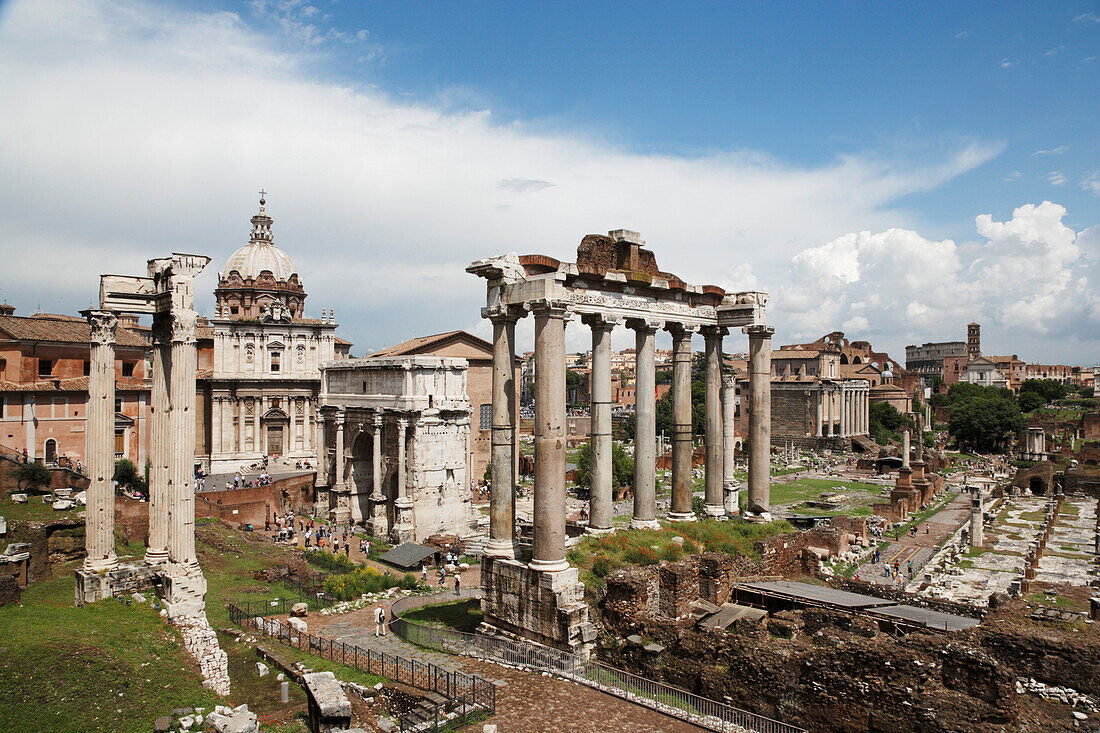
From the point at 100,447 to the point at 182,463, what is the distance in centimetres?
220

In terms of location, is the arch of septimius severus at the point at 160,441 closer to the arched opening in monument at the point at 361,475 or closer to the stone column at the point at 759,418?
the stone column at the point at 759,418

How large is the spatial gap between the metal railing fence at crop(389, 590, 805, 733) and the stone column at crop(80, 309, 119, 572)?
7320 millimetres

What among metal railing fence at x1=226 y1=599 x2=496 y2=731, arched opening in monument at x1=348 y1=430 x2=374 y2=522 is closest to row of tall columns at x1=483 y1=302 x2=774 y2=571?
metal railing fence at x1=226 y1=599 x2=496 y2=731

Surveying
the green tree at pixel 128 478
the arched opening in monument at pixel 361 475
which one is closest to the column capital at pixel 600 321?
the arched opening in monument at pixel 361 475

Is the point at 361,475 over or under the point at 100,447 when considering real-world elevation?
under

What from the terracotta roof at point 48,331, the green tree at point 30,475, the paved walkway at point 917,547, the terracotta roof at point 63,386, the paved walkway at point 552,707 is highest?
the terracotta roof at point 48,331

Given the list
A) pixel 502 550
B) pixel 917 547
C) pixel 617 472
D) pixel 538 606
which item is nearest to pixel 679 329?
pixel 502 550

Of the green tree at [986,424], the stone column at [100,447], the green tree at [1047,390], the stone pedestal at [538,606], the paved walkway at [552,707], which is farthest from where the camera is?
the green tree at [1047,390]

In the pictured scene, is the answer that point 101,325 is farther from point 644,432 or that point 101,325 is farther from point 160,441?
point 644,432

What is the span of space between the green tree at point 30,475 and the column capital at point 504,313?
78.4 ft

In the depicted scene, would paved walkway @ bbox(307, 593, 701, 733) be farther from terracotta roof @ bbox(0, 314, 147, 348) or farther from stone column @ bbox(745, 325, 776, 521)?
terracotta roof @ bbox(0, 314, 147, 348)

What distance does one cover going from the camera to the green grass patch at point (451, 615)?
54.7ft

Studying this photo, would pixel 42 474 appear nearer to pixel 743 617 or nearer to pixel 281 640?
pixel 281 640

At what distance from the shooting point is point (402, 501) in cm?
3403
